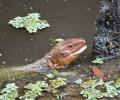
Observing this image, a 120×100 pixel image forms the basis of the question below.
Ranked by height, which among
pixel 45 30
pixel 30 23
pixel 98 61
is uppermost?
pixel 30 23

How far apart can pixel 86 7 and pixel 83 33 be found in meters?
0.91

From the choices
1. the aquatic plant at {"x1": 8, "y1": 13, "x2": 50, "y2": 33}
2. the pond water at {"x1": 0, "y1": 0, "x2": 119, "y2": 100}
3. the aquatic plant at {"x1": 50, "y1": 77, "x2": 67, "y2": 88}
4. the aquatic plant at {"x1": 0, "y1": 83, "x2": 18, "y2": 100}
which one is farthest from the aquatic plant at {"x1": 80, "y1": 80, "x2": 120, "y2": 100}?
Result: the aquatic plant at {"x1": 8, "y1": 13, "x2": 50, "y2": 33}

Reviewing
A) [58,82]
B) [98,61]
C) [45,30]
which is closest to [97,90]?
[58,82]

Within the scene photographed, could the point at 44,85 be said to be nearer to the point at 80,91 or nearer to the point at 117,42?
the point at 80,91

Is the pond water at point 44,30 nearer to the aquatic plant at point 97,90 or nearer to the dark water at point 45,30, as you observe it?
the dark water at point 45,30

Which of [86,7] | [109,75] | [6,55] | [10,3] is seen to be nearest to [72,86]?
[109,75]

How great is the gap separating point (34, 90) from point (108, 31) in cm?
127

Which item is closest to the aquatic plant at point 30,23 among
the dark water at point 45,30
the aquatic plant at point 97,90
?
the dark water at point 45,30

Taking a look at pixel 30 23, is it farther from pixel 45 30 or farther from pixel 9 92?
pixel 9 92

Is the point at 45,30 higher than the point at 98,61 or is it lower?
higher

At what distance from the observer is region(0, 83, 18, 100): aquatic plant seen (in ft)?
14.1

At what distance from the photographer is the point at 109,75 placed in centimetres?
468

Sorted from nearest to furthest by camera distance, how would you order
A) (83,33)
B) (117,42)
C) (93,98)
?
(93,98) → (117,42) → (83,33)

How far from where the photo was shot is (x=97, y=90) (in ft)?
14.2
